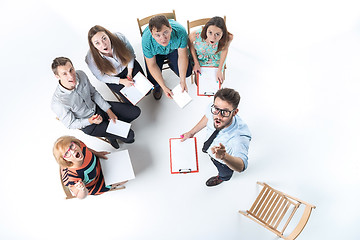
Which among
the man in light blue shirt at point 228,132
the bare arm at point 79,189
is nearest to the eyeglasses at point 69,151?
the bare arm at point 79,189

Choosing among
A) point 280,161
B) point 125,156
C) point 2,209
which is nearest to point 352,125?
point 280,161

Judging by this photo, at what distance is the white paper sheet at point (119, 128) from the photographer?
2623mm

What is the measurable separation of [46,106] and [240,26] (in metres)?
2.68

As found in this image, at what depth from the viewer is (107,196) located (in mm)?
2828

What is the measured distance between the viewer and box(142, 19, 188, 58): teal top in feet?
8.07

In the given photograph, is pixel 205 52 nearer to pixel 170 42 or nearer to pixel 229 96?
pixel 170 42

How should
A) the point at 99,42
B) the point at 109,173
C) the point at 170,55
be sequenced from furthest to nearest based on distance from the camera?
the point at 170,55 → the point at 109,173 → the point at 99,42

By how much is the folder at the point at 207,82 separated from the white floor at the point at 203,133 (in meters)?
0.42

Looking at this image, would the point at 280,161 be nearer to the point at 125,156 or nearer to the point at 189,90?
the point at 189,90

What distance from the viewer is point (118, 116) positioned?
2781mm

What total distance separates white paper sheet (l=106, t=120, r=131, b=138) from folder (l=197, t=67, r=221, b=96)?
0.83 m

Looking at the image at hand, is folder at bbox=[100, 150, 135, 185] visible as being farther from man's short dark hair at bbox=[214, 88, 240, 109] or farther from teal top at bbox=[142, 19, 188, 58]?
man's short dark hair at bbox=[214, 88, 240, 109]

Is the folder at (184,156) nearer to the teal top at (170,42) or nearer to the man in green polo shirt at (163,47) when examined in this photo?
the man in green polo shirt at (163,47)

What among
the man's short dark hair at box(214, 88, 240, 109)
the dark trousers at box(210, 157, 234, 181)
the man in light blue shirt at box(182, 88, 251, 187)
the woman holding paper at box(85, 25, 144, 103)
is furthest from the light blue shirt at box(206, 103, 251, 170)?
the woman holding paper at box(85, 25, 144, 103)
